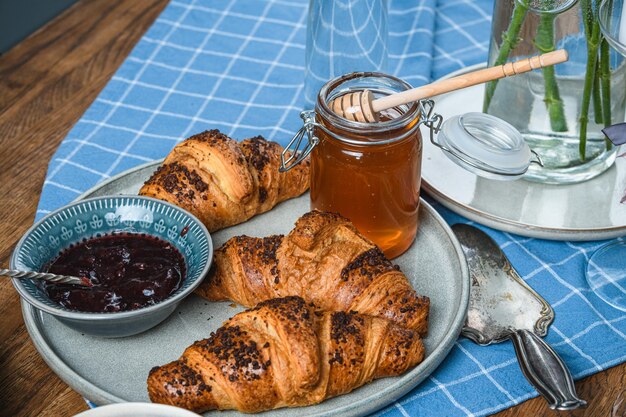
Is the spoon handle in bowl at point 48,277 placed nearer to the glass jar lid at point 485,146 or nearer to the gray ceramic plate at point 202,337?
the gray ceramic plate at point 202,337

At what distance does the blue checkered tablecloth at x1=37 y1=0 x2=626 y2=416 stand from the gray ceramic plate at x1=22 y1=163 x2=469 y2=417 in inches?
3.1

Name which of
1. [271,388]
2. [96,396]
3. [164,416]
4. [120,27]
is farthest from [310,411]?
[120,27]

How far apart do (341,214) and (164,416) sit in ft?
2.52

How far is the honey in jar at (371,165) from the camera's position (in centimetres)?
193

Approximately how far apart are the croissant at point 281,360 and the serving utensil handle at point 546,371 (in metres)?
A: 0.24

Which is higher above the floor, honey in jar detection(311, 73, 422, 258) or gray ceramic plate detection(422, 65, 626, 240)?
honey in jar detection(311, 73, 422, 258)

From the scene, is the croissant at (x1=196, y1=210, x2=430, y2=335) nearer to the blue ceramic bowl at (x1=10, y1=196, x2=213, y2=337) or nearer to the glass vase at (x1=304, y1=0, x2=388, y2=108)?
the blue ceramic bowl at (x1=10, y1=196, x2=213, y2=337)

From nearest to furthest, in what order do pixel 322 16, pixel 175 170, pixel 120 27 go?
pixel 175 170, pixel 322 16, pixel 120 27

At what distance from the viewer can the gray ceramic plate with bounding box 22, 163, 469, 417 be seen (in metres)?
1.72

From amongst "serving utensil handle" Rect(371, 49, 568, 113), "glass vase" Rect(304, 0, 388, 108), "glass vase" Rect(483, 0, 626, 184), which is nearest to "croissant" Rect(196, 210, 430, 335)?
"serving utensil handle" Rect(371, 49, 568, 113)

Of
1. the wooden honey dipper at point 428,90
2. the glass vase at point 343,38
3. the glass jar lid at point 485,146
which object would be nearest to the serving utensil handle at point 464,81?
the wooden honey dipper at point 428,90

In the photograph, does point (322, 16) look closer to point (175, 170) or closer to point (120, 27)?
point (175, 170)

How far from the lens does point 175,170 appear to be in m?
2.15

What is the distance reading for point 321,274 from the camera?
188 centimetres
